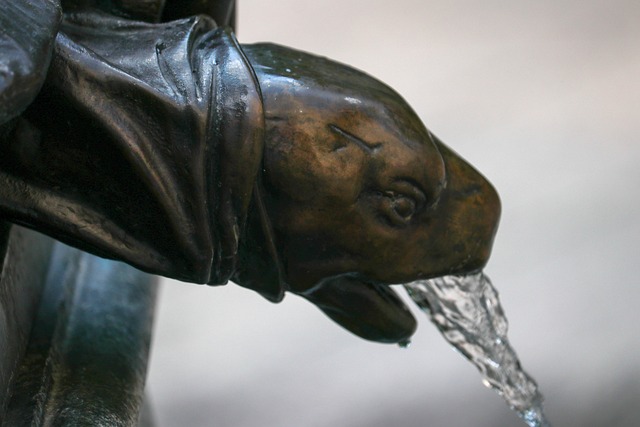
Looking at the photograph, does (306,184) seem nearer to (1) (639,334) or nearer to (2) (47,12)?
(2) (47,12)

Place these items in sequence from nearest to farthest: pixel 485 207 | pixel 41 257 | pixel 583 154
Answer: pixel 485 207 → pixel 41 257 → pixel 583 154

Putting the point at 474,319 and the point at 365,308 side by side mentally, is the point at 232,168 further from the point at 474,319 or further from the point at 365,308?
the point at 474,319

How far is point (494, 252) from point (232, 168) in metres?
1.38

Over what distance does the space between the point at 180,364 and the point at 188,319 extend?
0.09 metres

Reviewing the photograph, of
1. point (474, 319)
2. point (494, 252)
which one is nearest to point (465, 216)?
point (474, 319)

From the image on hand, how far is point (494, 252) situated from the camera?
203cm

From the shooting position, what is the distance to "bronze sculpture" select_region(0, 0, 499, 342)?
0.68 metres

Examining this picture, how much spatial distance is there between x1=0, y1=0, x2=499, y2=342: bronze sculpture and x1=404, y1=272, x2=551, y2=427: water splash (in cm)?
7

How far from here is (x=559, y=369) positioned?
1.94 m

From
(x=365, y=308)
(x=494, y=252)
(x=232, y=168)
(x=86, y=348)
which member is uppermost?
(x=232, y=168)

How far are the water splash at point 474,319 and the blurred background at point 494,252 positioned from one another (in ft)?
3.17

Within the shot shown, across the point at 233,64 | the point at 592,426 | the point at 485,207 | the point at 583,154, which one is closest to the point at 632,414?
the point at 592,426

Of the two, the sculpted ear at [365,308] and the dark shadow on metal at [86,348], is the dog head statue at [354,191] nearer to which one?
the sculpted ear at [365,308]

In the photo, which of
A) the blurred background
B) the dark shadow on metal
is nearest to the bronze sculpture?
the dark shadow on metal
